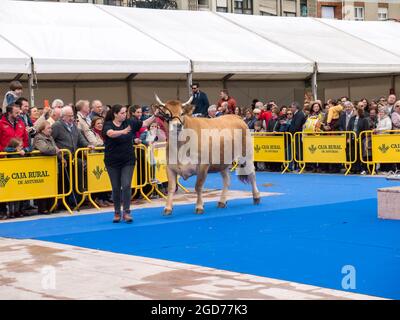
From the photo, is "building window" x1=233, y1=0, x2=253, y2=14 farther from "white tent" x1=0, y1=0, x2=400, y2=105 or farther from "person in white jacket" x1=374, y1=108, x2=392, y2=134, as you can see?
"person in white jacket" x1=374, y1=108, x2=392, y2=134

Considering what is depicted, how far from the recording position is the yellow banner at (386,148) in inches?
885

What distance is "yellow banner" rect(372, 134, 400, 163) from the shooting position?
22484 mm

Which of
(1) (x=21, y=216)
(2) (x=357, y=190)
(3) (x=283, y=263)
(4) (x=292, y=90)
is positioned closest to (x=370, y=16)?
(4) (x=292, y=90)

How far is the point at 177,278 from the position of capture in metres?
8.95

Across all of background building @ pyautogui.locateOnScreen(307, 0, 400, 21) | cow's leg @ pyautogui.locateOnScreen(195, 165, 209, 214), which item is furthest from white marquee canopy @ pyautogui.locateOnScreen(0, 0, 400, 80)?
background building @ pyautogui.locateOnScreen(307, 0, 400, 21)

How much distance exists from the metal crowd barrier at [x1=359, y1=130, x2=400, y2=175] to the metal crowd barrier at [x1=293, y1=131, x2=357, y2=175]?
0.81 feet

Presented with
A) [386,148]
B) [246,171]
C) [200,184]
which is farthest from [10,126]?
[386,148]

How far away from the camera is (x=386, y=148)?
22625mm

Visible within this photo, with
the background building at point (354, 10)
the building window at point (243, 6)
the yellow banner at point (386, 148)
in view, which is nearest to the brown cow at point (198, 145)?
the yellow banner at point (386, 148)

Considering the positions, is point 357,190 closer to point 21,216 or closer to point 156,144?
point 156,144

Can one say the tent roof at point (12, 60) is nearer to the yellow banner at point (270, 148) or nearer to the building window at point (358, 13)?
the yellow banner at point (270, 148)

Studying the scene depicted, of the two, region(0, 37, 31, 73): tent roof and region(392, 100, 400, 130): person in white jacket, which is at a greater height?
region(0, 37, 31, 73): tent roof
